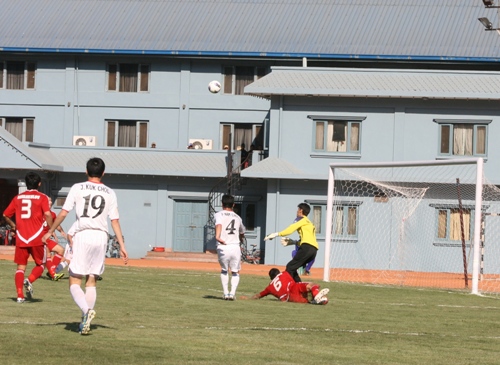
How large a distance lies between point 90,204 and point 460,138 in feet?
105

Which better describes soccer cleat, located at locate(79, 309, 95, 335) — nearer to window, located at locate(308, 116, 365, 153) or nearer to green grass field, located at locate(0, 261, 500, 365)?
green grass field, located at locate(0, 261, 500, 365)

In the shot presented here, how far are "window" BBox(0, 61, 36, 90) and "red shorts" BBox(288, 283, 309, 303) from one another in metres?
32.5

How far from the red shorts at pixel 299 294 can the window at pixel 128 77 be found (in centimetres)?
3071

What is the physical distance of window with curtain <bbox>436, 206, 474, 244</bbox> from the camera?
37812mm

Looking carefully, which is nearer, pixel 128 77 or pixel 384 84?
pixel 384 84

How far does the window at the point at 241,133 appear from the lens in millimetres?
48344

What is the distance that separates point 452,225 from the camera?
39.6 m

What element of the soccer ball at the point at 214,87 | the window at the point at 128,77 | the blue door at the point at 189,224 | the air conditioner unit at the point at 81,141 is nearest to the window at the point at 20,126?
the air conditioner unit at the point at 81,141

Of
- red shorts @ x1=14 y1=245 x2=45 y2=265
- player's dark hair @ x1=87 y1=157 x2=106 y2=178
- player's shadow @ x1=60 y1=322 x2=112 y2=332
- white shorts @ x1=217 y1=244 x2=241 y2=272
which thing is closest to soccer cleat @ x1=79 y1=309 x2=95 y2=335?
player's shadow @ x1=60 y1=322 x2=112 y2=332

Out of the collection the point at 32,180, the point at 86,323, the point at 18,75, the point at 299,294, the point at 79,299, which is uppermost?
the point at 18,75

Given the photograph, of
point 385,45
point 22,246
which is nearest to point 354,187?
point 385,45

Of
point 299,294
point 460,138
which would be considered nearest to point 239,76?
point 460,138

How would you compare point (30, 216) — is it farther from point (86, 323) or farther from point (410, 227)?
point (410, 227)

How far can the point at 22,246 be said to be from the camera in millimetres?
16766
